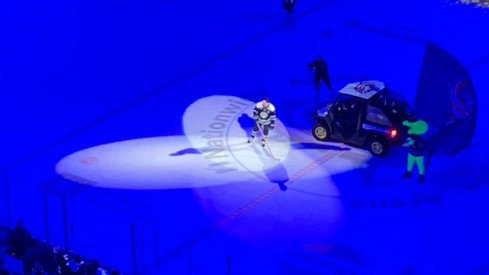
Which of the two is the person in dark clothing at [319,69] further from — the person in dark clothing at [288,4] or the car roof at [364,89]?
the person in dark clothing at [288,4]

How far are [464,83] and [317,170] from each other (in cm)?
286

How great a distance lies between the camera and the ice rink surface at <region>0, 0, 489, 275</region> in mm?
20797

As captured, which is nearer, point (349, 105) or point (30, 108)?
point (349, 105)

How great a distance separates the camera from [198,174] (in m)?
22.9

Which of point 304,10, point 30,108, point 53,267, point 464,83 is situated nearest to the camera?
point 53,267

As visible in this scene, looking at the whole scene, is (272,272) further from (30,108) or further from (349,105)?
(30,108)

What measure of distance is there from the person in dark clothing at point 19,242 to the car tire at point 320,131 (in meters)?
6.22

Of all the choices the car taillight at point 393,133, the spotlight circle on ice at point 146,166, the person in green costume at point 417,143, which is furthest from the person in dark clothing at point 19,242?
the car taillight at point 393,133

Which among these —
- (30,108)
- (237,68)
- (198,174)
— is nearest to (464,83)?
(198,174)

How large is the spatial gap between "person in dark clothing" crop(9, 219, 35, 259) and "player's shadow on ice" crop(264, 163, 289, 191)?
4.71 m

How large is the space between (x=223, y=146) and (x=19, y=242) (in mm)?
5310

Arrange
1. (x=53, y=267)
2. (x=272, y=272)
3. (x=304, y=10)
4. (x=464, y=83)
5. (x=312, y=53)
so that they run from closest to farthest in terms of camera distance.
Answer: (x=53, y=267) < (x=272, y=272) < (x=464, y=83) < (x=312, y=53) < (x=304, y=10)

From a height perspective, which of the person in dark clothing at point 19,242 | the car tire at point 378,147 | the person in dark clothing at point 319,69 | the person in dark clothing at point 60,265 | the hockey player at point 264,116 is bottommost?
the person in dark clothing at point 60,265

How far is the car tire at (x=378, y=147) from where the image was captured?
76.0 ft
